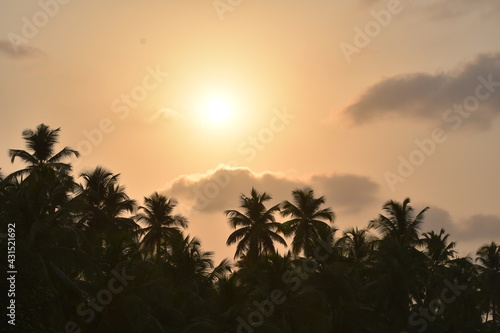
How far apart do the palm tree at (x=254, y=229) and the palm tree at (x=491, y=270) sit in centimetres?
3645

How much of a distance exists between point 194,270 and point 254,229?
1294 centimetres

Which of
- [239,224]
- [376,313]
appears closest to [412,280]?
[376,313]

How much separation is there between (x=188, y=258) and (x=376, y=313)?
15387 mm

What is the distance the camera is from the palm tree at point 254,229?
65.7 metres

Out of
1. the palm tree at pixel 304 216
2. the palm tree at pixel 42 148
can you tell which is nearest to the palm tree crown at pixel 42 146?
the palm tree at pixel 42 148

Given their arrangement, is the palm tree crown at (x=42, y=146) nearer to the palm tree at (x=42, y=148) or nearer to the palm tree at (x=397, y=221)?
the palm tree at (x=42, y=148)

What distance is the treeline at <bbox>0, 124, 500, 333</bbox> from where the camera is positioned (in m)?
35.2

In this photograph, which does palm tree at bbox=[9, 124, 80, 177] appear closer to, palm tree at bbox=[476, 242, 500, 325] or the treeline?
the treeline

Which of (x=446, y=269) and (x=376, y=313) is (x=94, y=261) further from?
(x=446, y=269)

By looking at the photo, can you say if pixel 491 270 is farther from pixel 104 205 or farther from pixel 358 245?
pixel 104 205

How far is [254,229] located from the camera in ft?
217

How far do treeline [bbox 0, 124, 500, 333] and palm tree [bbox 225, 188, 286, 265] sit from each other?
95 mm

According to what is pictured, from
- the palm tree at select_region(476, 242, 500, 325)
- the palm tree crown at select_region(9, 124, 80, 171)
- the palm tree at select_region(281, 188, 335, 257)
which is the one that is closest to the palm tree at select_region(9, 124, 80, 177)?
the palm tree crown at select_region(9, 124, 80, 171)

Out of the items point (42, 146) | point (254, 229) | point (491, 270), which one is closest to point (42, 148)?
point (42, 146)
